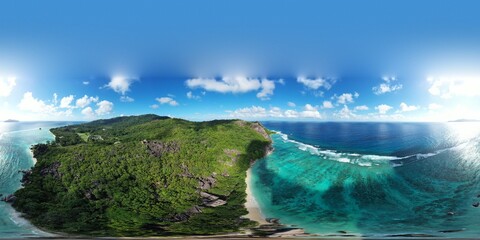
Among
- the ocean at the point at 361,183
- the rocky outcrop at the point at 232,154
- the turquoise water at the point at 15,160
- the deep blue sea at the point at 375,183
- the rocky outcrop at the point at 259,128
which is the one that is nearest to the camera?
the turquoise water at the point at 15,160

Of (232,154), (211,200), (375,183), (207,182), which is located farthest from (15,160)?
(375,183)

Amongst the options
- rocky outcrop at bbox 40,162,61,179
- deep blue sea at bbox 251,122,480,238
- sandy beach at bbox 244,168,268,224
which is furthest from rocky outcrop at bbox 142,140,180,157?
deep blue sea at bbox 251,122,480,238

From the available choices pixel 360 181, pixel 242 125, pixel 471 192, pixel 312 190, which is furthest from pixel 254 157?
pixel 471 192

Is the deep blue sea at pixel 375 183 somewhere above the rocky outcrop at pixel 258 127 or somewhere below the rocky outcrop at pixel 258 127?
below

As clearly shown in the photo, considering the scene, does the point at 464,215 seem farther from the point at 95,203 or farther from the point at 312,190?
the point at 95,203

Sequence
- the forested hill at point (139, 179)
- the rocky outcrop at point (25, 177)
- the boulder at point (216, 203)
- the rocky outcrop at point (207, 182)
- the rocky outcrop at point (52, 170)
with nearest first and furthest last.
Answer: the forested hill at point (139, 179), the rocky outcrop at point (25, 177), the rocky outcrop at point (52, 170), the boulder at point (216, 203), the rocky outcrop at point (207, 182)

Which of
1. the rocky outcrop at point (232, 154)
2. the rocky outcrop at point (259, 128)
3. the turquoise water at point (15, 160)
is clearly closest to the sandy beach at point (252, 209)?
the rocky outcrop at point (232, 154)

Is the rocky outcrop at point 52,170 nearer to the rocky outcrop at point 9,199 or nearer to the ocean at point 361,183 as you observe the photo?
the ocean at point 361,183

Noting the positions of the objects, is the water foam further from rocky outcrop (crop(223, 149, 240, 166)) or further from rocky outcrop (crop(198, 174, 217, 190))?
rocky outcrop (crop(198, 174, 217, 190))
